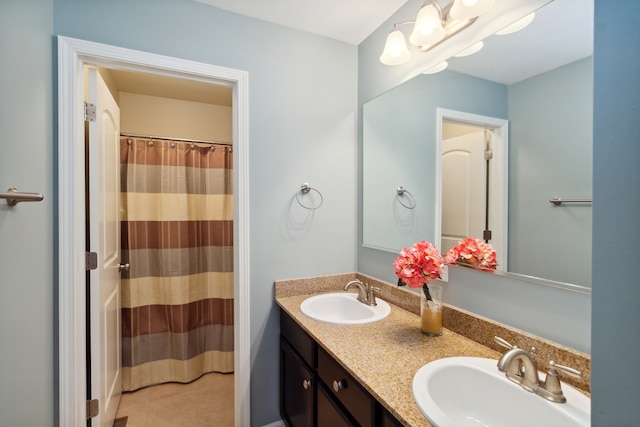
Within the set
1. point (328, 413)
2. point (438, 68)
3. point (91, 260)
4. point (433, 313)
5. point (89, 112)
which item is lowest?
point (328, 413)

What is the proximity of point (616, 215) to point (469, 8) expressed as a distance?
1.10m

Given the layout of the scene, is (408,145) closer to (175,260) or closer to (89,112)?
(89,112)

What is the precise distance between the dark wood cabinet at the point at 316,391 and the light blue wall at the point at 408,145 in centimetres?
72

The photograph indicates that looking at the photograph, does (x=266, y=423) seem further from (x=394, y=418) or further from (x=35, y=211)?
(x=35, y=211)

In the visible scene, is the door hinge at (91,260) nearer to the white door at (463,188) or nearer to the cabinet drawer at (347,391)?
the cabinet drawer at (347,391)

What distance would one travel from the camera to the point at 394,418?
32.4 inches

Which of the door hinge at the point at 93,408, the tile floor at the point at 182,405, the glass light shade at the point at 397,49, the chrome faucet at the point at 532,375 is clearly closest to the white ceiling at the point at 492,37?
the glass light shade at the point at 397,49

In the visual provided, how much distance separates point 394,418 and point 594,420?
0.54 m

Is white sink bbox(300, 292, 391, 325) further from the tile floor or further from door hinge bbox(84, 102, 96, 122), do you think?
door hinge bbox(84, 102, 96, 122)

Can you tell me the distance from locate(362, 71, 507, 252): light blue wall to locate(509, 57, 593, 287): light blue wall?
115 mm

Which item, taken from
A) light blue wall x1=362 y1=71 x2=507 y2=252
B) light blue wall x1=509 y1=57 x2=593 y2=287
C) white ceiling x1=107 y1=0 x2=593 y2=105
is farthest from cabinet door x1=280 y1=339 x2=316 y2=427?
white ceiling x1=107 y1=0 x2=593 y2=105

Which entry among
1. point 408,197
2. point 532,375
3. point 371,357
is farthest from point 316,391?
point 408,197

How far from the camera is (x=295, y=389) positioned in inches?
59.1

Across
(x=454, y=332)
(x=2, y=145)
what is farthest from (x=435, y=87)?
(x=2, y=145)
